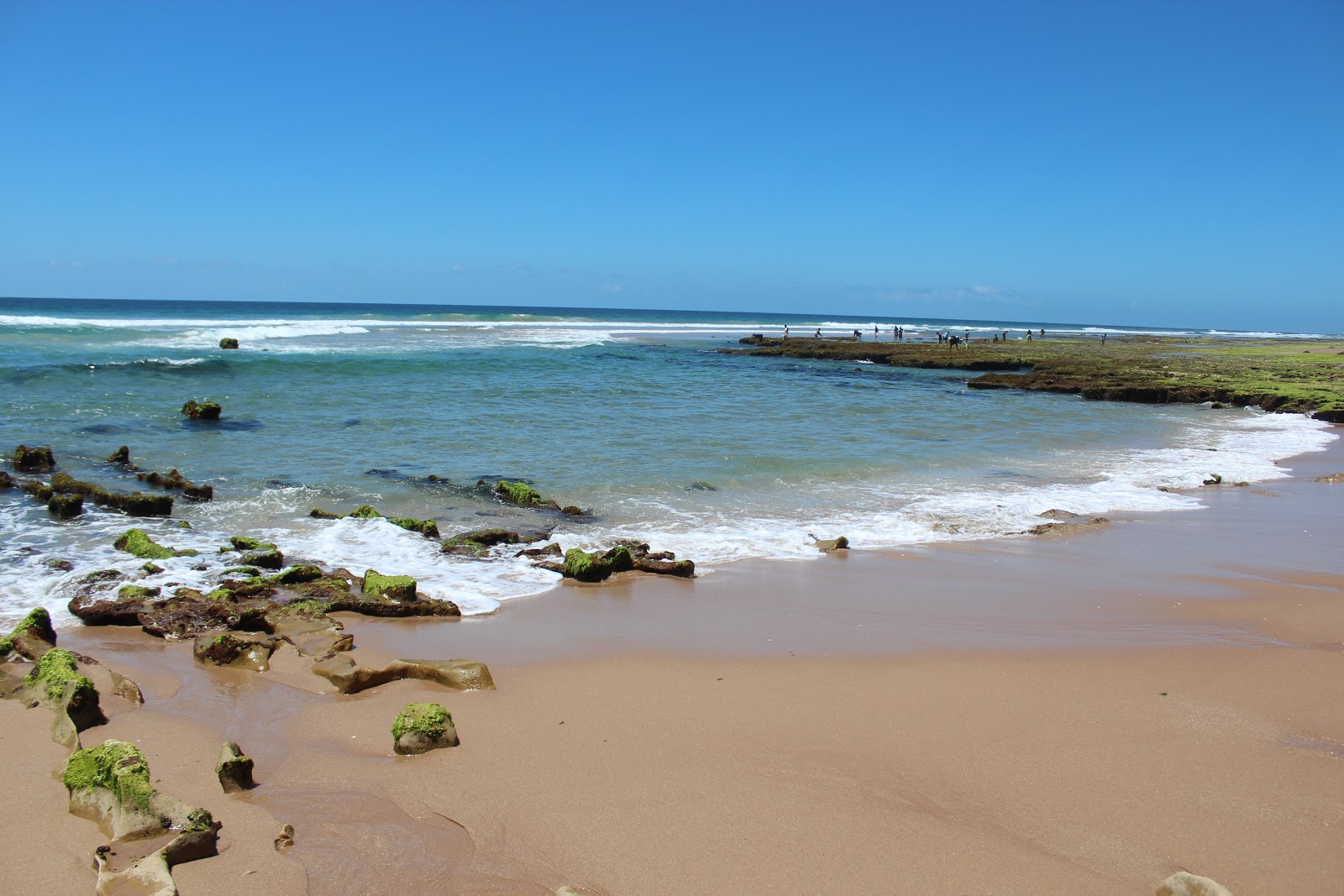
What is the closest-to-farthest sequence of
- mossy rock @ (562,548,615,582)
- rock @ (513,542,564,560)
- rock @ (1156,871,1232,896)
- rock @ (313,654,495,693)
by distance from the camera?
rock @ (1156,871,1232,896), rock @ (313,654,495,693), mossy rock @ (562,548,615,582), rock @ (513,542,564,560)

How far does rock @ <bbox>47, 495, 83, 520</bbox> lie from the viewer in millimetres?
8930

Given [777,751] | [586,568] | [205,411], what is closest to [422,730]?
[777,751]

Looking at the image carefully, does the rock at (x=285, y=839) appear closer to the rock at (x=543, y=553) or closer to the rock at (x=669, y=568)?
the rock at (x=669, y=568)

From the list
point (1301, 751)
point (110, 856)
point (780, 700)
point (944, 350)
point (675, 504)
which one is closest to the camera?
point (110, 856)

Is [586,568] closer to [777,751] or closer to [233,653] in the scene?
[233,653]

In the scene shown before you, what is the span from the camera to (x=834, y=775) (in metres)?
4.08

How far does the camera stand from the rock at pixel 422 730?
4.22 meters

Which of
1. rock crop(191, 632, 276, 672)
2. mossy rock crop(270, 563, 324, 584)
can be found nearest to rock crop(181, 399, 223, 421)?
mossy rock crop(270, 563, 324, 584)

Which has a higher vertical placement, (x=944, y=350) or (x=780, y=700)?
(x=944, y=350)

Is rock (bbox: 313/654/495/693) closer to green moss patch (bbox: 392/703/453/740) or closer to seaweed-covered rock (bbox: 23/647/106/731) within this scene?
green moss patch (bbox: 392/703/453/740)

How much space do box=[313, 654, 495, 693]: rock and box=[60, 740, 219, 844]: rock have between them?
4.50 feet

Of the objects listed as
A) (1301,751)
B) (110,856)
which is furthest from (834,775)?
(110,856)

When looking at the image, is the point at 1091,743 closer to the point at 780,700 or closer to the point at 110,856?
the point at 780,700

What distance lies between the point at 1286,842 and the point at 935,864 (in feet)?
5.15
